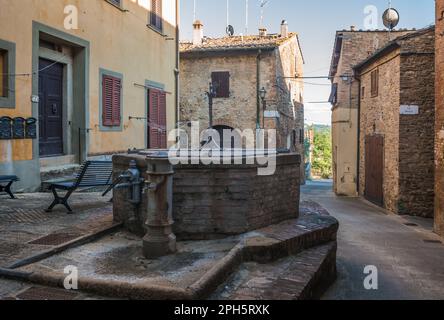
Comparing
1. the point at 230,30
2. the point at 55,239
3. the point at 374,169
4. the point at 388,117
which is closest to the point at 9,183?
the point at 55,239

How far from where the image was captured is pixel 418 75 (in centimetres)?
1294

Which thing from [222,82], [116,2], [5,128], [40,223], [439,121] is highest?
[116,2]

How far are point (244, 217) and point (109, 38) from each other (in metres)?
7.19

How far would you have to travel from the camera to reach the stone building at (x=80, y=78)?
7.66 m

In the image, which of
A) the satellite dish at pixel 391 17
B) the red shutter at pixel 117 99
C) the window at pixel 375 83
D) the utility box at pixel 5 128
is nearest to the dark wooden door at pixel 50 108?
the utility box at pixel 5 128

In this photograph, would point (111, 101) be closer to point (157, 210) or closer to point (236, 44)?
point (157, 210)

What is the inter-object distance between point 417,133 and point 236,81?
29.1 ft

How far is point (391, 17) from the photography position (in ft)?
59.9

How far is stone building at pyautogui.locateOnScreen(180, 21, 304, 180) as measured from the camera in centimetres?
1919

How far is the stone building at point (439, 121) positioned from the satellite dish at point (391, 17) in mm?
8465

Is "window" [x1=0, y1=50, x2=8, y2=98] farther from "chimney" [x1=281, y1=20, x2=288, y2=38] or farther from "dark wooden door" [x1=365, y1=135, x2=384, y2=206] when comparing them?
"chimney" [x1=281, y1=20, x2=288, y2=38]

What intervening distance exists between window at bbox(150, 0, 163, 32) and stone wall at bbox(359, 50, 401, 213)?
716cm

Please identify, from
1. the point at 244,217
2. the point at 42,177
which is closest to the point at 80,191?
the point at 42,177

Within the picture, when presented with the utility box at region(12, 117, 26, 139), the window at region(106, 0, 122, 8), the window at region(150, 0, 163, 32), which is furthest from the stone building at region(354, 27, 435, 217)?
the utility box at region(12, 117, 26, 139)
